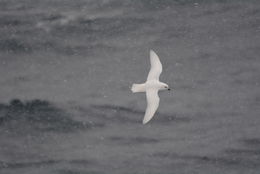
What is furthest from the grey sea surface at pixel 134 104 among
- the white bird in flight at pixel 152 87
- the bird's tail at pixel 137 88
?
the bird's tail at pixel 137 88

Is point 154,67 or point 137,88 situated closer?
point 137,88

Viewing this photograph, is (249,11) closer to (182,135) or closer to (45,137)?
(182,135)

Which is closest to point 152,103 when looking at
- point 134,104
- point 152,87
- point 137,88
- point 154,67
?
point 152,87

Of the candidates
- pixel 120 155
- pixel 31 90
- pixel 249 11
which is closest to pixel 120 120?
pixel 120 155

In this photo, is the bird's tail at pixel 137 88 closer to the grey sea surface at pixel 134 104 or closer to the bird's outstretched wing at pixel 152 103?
the bird's outstretched wing at pixel 152 103

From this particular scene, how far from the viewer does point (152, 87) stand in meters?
60.0

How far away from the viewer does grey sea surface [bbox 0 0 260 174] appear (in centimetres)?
6606

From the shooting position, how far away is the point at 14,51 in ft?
223

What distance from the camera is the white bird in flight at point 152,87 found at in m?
58.9

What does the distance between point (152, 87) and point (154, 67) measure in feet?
6.20

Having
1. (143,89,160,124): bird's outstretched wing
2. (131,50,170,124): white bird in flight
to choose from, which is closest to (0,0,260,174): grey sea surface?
(131,50,170,124): white bird in flight

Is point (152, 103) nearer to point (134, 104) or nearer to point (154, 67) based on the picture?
point (154, 67)

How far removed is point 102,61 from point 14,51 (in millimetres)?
6222

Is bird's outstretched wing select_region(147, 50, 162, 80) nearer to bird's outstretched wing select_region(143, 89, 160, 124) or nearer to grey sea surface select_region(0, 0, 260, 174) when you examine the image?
bird's outstretched wing select_region(143, 89, 160, 124)
